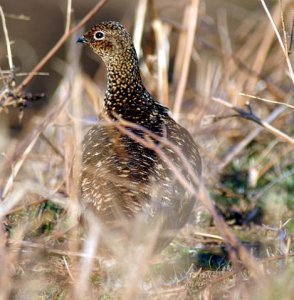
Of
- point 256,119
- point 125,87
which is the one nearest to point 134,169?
point 256,119

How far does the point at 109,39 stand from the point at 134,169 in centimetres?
181

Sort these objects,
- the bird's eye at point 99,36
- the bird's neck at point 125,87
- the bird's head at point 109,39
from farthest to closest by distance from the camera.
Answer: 1. the bird's eye at point 99,36
2. the bird's head at point 109,39
3. the bird's neck at point 125,87

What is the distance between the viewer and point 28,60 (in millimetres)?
11633

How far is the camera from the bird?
532 cm

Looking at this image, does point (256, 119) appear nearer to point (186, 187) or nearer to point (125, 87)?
point (125, 87)

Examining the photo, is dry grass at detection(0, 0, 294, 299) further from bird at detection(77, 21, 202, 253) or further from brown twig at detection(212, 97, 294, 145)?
bird at detection(77, 21, 202, 253)

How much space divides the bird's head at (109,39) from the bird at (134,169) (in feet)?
0.63

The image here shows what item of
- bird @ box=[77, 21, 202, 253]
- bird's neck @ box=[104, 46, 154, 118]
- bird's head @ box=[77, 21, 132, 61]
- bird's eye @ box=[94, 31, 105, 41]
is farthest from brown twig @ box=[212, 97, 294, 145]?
bird's eye @ box=[94, 31, 105, 41]

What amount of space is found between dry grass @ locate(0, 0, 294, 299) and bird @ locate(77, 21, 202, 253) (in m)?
0.17

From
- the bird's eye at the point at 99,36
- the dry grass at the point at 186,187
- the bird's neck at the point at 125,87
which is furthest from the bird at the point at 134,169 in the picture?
the bird's eye at the point at 99,36

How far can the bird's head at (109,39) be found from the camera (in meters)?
6.93

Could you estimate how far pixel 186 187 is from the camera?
4.08 metres

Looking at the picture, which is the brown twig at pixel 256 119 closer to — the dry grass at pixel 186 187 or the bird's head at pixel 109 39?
the dry grass at pixel 186 187

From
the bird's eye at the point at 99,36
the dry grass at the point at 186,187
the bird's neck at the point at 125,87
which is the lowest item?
the dry grass at the point at 186,187
